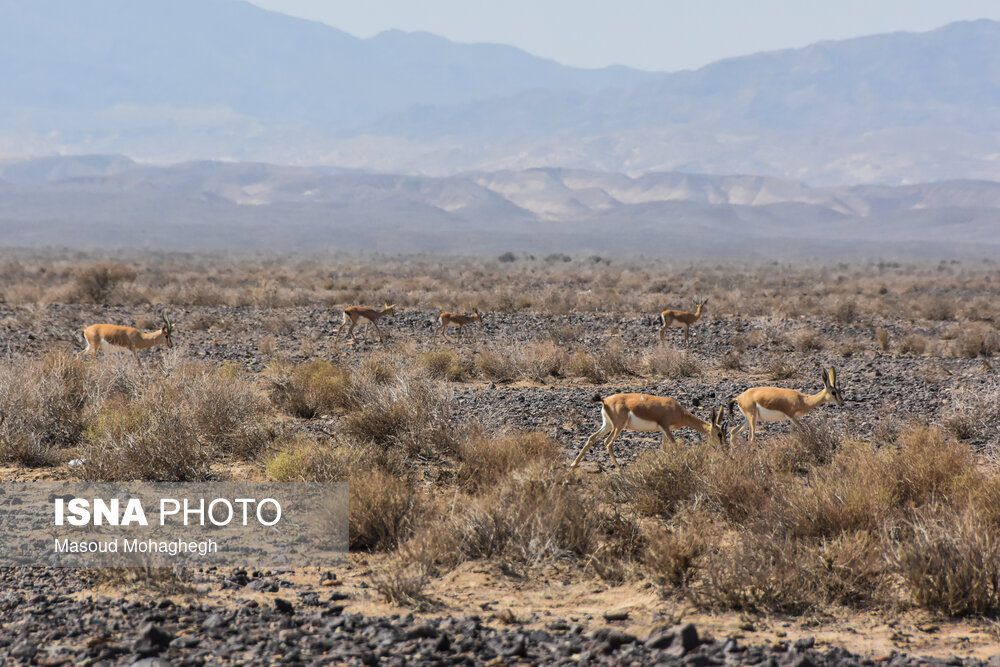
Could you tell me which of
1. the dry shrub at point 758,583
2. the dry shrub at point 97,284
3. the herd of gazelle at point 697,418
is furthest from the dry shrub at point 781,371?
the dry shrub at point 97,284

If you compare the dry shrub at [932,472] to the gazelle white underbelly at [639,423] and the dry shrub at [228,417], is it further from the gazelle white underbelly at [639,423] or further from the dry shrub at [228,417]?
the dry shrub at [228,417]

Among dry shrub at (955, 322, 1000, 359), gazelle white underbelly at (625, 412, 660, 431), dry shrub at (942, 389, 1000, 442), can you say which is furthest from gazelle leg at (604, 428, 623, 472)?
dry shrub at (955, 322, 1000, 359)

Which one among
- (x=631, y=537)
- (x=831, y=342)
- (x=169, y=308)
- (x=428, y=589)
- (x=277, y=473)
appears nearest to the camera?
(x=428, y=589)

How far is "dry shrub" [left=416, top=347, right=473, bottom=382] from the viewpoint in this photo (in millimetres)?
14789

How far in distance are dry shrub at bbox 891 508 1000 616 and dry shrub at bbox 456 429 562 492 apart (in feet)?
10.4

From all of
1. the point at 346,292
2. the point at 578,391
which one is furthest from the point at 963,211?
the point at 578,391

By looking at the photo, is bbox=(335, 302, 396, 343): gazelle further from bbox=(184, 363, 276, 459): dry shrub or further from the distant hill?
the distant hill

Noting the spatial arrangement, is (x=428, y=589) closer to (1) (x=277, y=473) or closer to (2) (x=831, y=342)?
(1) (x=277, y=473)

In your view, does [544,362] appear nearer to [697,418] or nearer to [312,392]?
[312,392]

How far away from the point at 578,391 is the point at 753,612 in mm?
7315

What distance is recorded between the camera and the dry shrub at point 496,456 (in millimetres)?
8484

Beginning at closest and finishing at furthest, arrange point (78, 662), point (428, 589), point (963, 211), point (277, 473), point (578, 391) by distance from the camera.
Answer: point (78, 662), point (428, 589), point (277, 473), point (578, 391), point (963, 211)

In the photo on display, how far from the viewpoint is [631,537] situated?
275 inches

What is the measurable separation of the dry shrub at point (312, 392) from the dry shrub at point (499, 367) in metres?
2.99
